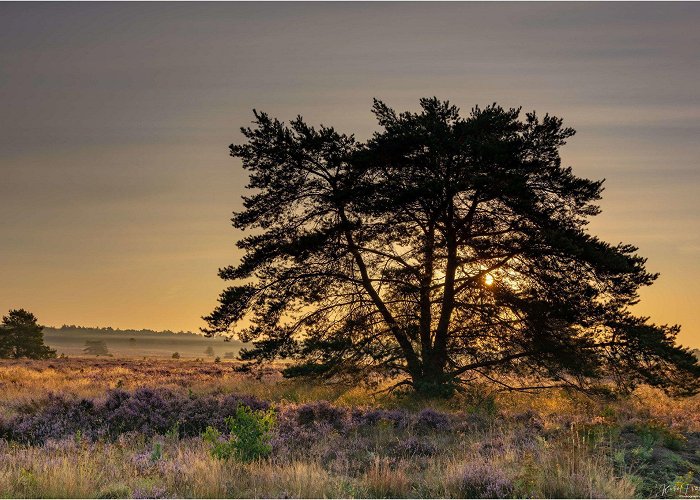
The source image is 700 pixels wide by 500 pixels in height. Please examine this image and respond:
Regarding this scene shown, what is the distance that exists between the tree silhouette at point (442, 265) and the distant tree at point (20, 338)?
43585 millimetres

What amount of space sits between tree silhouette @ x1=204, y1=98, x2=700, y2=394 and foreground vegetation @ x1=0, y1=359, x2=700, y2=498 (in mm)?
1294

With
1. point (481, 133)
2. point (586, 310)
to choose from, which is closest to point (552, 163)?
point (481, 133)

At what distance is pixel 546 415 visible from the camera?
55.0 ft

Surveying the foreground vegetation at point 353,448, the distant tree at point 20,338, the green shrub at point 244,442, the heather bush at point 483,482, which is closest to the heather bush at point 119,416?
the foreground vegetation at point 353,448

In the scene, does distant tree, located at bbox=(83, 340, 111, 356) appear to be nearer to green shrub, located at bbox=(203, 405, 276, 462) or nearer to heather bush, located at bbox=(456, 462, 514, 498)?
green shrub, located at bbox=(203, 405, 276, 462)

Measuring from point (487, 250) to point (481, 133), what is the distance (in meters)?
3.41

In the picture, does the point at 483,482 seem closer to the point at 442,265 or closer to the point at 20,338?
the point at 442,265

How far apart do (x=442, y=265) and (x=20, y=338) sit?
48.8 metres

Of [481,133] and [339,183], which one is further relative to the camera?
[339,183]

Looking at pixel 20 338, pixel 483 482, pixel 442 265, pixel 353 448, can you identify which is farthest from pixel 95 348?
pixel 483 482

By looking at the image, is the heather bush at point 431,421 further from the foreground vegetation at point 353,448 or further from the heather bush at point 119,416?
the heather bush at point 119,416

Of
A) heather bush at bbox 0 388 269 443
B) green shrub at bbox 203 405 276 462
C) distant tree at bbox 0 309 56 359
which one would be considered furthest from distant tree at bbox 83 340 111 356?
green shrub at bbox 203 405 276 462

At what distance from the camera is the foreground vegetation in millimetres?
8938

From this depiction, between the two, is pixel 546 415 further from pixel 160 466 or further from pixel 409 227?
pixel 160 466
